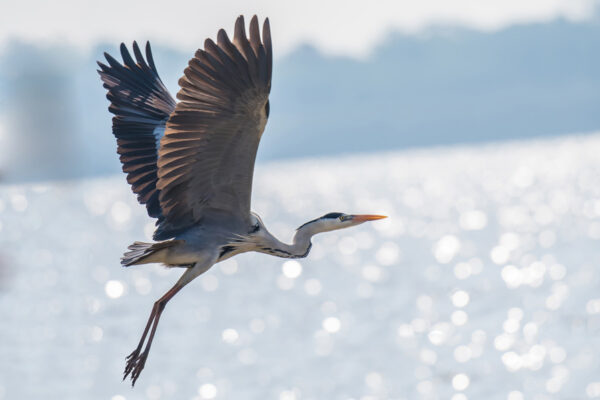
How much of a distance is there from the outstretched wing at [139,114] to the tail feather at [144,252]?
521 mm

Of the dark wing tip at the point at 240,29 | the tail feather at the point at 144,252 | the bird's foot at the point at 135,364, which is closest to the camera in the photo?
the dark wing tip at the point at 240,29

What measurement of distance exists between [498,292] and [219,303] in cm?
1412

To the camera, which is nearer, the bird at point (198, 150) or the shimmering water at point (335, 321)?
the bird at point (198, 150)

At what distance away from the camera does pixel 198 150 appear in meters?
7.91

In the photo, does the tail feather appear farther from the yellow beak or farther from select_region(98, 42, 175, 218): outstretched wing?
the yellow beak

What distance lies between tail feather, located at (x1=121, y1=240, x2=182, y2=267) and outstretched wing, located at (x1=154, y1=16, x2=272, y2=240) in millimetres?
152

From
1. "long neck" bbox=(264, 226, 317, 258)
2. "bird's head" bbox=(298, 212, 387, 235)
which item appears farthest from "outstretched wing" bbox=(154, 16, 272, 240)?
"bird's head" bbox=(298, 212, 387, 235)

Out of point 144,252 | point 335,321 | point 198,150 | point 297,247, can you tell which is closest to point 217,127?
point 198,150

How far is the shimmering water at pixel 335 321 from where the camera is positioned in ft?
98.7

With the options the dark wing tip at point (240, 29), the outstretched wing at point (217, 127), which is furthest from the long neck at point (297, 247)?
the dark wing tip at point (240, 29)

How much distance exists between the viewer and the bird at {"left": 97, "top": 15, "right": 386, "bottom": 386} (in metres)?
7.51

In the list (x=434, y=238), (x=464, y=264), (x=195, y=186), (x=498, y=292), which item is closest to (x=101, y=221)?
(x=434, y=238)

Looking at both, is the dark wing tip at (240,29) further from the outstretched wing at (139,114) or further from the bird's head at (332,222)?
the bird's head at (332,222)

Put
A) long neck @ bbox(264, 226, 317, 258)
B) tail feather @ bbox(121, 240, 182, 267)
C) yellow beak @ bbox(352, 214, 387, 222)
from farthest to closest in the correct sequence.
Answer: yellow beak @ bbox(352, 214, 387, 222) < long neck @ bbox(264, 226, 317, 258) < tail feather @ bbox(121, 240, 182, 267)
